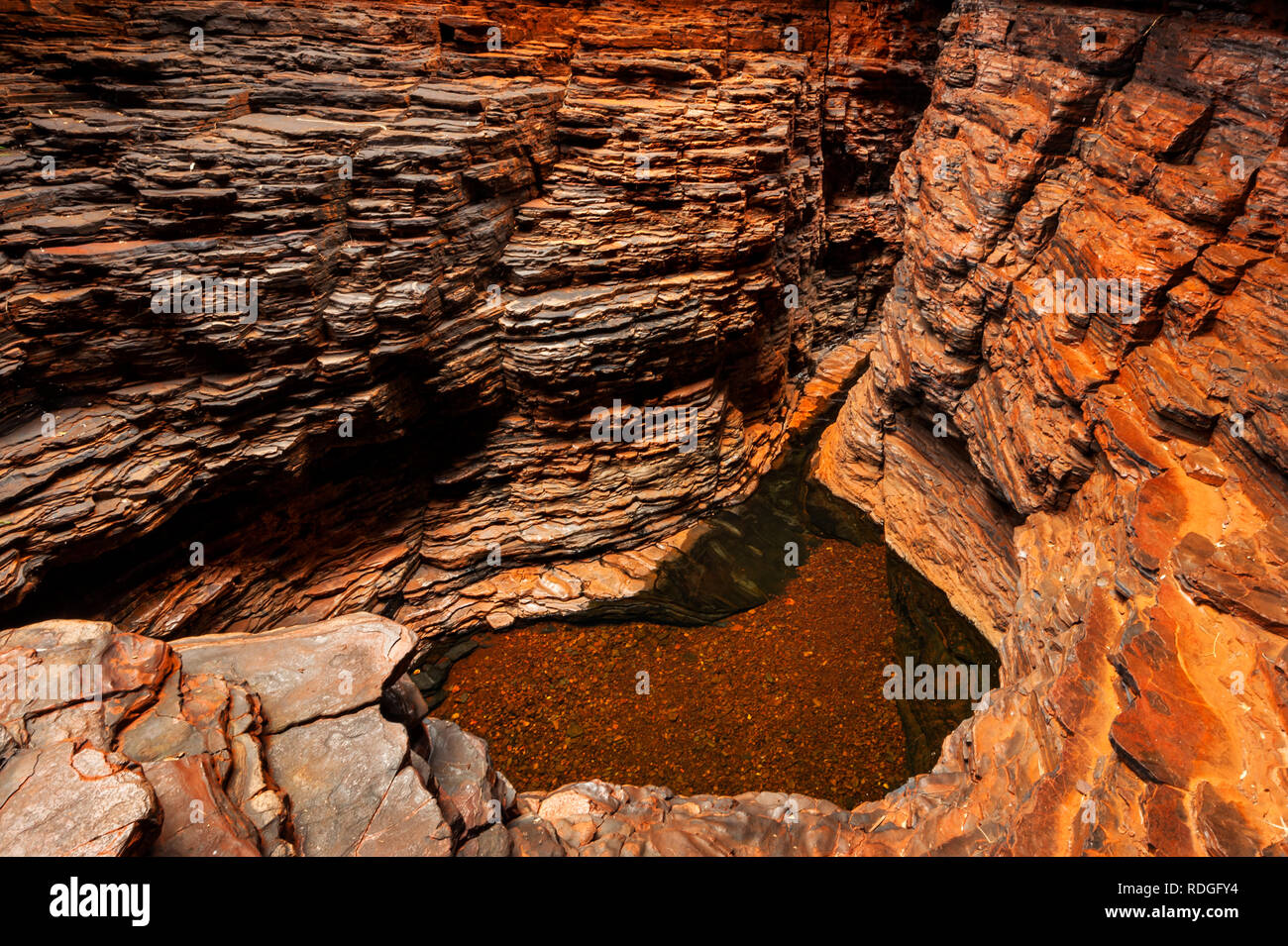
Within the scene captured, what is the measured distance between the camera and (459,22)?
12.0m

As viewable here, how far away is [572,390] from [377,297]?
330 cm

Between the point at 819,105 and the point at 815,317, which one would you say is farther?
the point at 815,317

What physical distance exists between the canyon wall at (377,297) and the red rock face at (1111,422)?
3954 millimetres

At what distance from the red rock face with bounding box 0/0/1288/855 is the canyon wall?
6 centimetres

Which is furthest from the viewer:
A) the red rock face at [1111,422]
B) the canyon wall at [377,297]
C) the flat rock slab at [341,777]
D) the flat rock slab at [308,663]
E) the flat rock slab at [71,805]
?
the canyon wall at [377,297]

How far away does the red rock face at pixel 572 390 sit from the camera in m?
5.87

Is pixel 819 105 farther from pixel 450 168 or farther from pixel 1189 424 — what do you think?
pixel 1189 424

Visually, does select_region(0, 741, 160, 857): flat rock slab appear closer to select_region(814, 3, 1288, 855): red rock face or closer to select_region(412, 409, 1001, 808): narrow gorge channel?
select_region(412, 409, 1001, 808): narrow gorge channel

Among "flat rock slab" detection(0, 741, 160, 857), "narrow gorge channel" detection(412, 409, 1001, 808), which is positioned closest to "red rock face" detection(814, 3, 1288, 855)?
"narrow gorge channel" detection(412, 409, 1001, 808)

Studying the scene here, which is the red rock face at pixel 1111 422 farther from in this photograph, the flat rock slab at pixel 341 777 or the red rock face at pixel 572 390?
the flat rock slab at pixel 341 777

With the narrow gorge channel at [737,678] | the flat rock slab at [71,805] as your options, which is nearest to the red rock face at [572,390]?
the flat rock slab at [71,805]

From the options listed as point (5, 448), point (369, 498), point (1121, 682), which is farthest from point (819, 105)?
point (5, 448)

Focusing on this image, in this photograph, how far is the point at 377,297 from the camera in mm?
10117

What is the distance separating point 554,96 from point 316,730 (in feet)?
33.1
